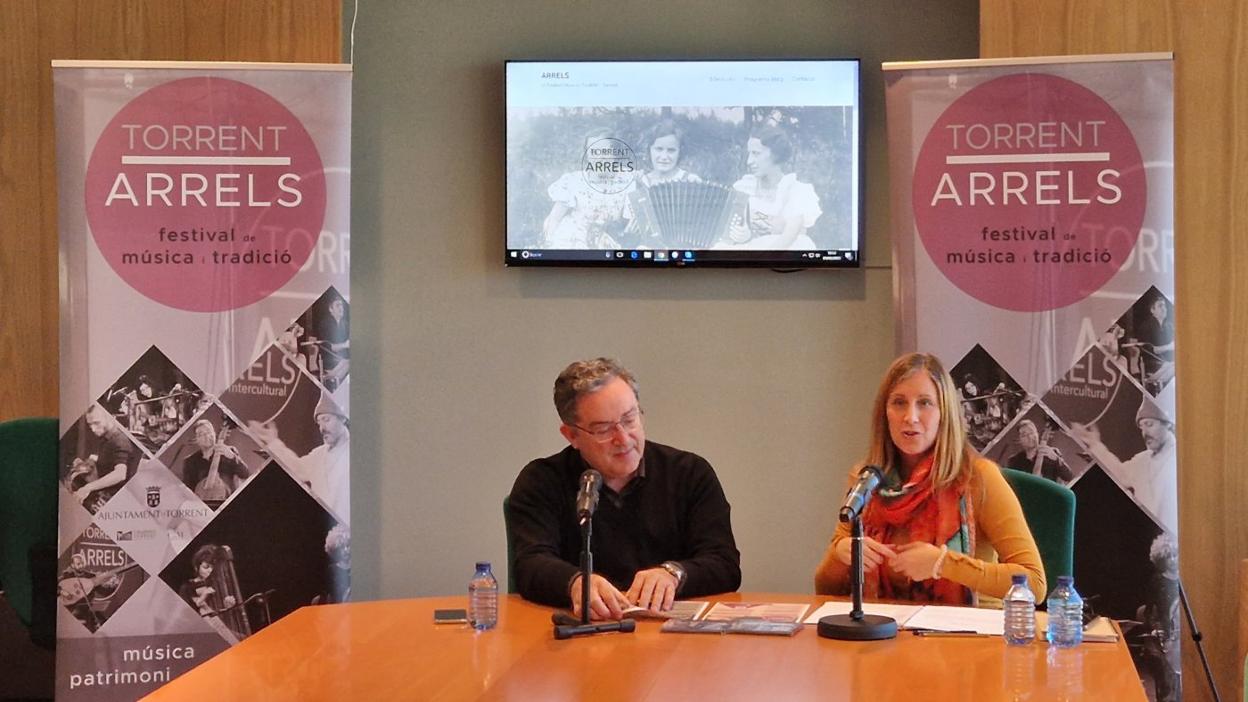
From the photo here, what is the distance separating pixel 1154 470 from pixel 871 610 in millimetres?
1785

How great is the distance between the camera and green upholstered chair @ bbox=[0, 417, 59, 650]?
4.34 m

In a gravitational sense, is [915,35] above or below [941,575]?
above

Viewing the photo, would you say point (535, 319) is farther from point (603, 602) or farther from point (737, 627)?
point (737, 627)

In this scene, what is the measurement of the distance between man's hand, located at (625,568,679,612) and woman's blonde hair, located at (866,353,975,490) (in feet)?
2.15

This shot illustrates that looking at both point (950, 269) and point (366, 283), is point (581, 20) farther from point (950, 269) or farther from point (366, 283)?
point (950, 269)

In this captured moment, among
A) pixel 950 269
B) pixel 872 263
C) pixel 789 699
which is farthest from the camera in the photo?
pixel 872 263

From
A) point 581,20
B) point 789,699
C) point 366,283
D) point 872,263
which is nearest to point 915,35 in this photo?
point 872,263

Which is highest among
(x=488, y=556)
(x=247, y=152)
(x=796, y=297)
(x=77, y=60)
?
(x=77, y=60)

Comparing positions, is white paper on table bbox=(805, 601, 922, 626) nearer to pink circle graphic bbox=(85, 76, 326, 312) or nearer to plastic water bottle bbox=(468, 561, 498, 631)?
plastic water bottle bbox=(468, 561, 498, 631)

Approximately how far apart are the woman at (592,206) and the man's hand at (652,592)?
6.96 feet

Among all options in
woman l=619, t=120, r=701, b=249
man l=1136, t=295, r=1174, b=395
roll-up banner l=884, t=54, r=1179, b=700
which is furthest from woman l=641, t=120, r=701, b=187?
man l=1136, t=295, r=1174, b=395

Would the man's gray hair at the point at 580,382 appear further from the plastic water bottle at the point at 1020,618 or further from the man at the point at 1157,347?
the man at the point at 1157,347

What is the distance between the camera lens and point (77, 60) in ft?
15.1

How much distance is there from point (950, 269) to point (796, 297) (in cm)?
74
